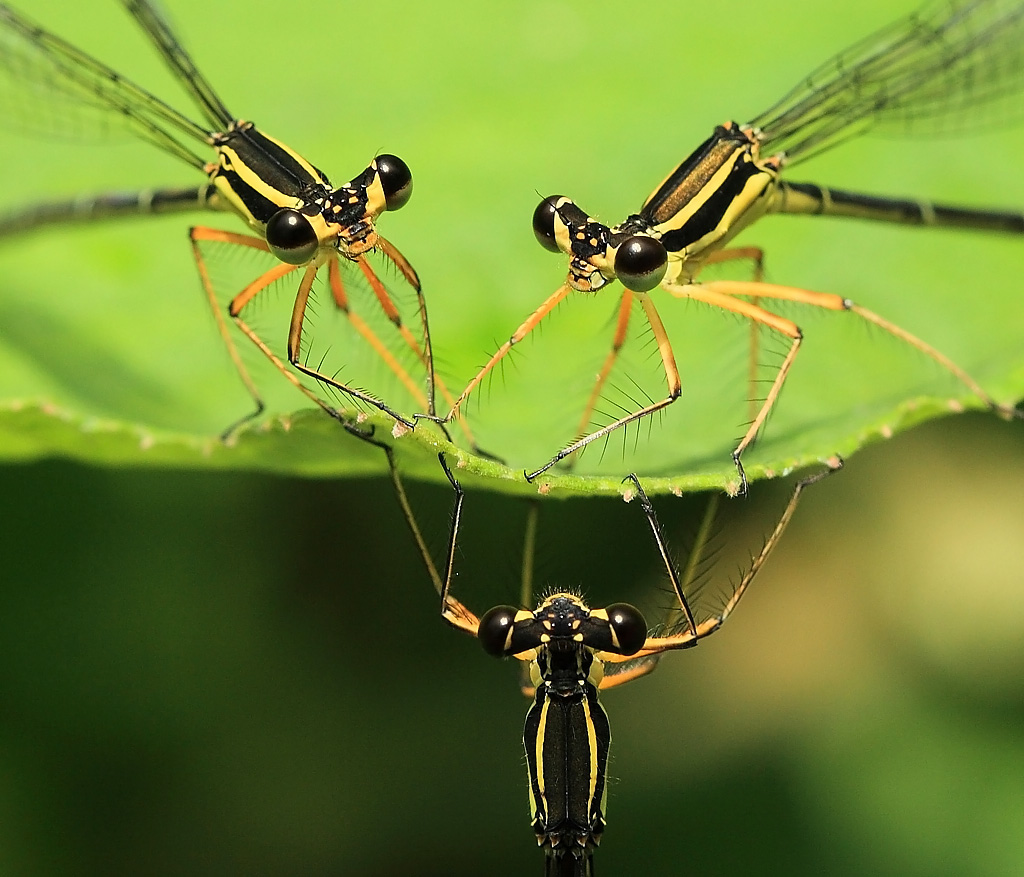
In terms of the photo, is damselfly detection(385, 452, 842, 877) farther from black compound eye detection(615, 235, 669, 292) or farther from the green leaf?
black compound eye detection(615, 235, 669, 292)

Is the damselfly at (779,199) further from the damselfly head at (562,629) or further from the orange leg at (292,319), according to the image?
the damselfly head at (562,629)

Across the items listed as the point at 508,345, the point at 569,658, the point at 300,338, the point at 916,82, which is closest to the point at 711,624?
the point at 569,658

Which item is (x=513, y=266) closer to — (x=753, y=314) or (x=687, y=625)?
(x=753, y=314)

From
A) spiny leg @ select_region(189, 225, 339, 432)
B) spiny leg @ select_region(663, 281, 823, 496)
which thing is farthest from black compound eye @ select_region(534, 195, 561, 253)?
spiny leg @ select_region(189, 225, 339, 432)

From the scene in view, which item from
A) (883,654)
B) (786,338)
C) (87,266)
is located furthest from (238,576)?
(883,654)

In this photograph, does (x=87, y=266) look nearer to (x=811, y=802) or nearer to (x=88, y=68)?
(x=88, y=68)

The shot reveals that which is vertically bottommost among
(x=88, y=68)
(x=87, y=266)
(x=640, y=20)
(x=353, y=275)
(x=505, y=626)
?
(x=505, y=626)
